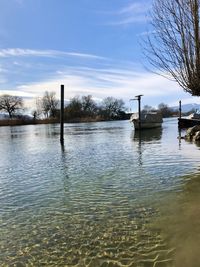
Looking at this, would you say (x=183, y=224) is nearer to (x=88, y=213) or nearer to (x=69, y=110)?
(x=88, y=213)

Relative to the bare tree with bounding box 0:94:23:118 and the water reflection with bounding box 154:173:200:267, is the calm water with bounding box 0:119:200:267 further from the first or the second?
the bare tree with bounding box 0:94:23:118

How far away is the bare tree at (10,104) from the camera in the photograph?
4412 inches

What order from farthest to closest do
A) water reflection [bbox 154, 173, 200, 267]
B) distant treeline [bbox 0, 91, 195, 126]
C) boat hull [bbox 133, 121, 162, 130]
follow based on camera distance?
distant treeline [bbox 0, 91, 195, 126], boat hull [bbox 133, 121, 162, 130], water reflection [bbox 154, 173, 200, 267]

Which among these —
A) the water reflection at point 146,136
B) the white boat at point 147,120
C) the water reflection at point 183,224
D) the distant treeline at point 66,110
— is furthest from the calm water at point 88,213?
the distant treeline at point 66,110

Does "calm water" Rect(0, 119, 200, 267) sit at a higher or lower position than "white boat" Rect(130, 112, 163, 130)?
lower

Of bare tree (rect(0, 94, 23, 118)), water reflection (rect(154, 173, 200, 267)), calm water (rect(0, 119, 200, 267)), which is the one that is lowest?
calm water (rect(0, 119, 200, 267))

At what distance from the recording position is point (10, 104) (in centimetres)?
11331

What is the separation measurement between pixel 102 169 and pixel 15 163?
5.19 meters

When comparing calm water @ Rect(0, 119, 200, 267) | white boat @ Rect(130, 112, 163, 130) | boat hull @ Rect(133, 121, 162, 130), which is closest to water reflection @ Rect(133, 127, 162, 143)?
boat hull @ Rect(133, 121, 162, 130)

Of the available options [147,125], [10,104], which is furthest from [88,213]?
[10,104]

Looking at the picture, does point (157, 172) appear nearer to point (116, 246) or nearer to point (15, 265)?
point (116, 246)

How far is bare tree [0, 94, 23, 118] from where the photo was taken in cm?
11206

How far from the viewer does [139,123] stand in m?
46.5

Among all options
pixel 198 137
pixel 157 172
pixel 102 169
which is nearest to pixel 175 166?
pixel 157 172
